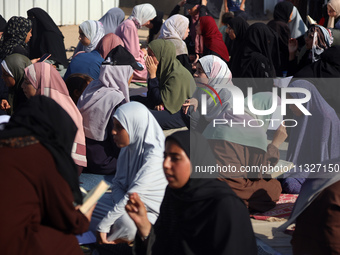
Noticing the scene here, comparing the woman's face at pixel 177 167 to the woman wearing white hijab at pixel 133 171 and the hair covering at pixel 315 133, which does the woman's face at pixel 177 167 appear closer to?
the woman wearing white hijab at pixel 133 171

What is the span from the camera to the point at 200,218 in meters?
2.93

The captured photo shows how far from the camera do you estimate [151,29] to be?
34.9ft

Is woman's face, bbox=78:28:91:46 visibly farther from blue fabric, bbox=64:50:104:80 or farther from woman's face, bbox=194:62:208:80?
woman's face, bbox=194:62:208:80

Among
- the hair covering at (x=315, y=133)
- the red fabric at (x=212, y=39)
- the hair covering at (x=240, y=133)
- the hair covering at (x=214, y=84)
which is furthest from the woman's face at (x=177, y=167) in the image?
the red fabric at (x=212, y=39)

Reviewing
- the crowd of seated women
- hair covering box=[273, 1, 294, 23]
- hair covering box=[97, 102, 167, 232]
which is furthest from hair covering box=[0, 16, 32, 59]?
hair covering box=[273, 1, 294, 23]

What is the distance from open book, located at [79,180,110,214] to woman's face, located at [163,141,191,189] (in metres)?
0.30

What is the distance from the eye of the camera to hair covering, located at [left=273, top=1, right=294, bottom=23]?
31.2 ft

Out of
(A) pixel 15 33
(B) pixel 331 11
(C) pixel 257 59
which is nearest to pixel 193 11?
(B) pixel 331 11

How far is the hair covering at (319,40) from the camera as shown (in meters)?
6.92

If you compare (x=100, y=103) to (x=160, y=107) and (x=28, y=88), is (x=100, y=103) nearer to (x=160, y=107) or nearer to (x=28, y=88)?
(x=28, y=88)

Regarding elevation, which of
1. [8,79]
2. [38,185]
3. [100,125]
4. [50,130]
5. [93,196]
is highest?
[50,130]

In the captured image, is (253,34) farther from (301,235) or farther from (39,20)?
(301,235)

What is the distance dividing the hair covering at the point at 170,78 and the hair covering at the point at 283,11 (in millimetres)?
3202

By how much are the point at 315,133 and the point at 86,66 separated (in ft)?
9.80
